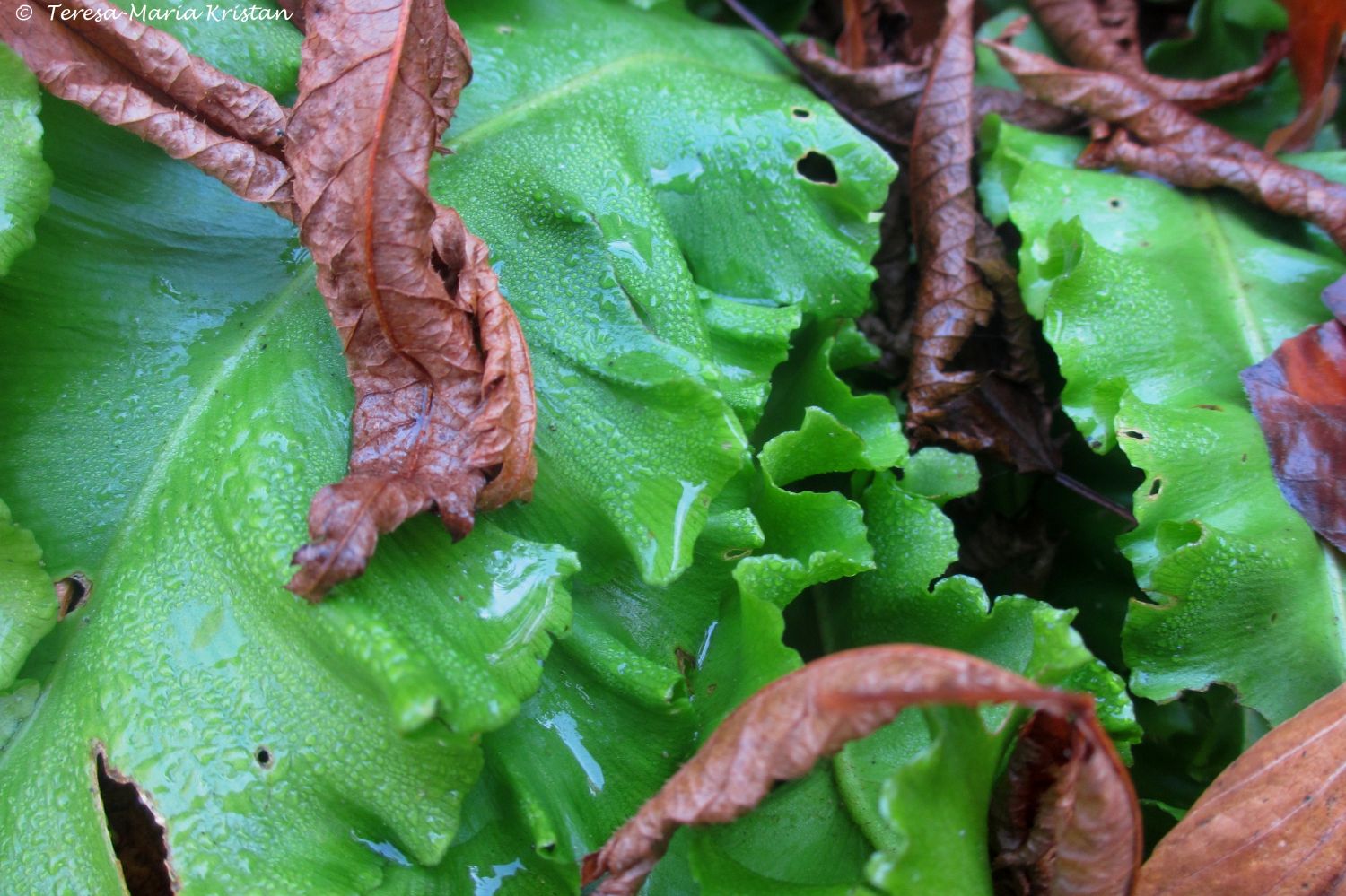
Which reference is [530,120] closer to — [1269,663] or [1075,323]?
[1075,323]

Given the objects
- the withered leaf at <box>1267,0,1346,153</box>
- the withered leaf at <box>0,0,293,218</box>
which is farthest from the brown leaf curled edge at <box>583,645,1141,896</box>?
the withered leaf at <box>1267,0,1346,153</box>

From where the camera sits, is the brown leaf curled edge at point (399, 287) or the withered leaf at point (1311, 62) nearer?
the brown leaf curled edge at point (399, 287)

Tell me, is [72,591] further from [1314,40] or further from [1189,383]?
[1314,40]

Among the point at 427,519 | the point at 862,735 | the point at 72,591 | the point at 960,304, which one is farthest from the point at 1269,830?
the point at 72,591

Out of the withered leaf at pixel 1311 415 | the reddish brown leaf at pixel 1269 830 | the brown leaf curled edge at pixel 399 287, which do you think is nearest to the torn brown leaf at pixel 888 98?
the withered leaf at pixel 1311 415

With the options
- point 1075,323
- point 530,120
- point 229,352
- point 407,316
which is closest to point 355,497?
point 407,316

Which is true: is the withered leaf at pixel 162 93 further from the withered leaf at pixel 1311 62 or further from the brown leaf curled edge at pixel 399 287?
the withered leaf at pixel 1311 62
